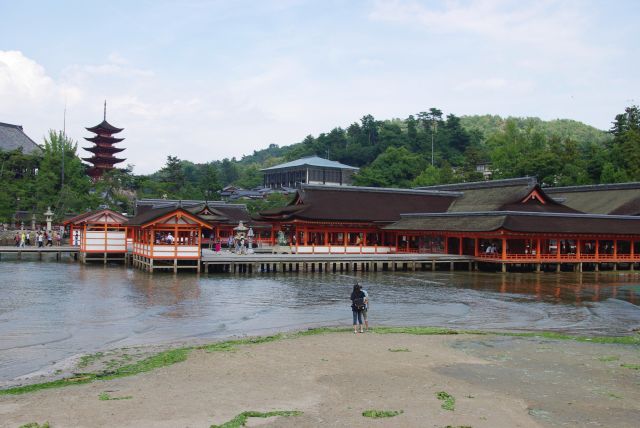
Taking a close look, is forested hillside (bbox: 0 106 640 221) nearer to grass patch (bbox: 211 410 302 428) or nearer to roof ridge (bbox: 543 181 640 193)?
roof ridge (bbox: 543 181 640 193)

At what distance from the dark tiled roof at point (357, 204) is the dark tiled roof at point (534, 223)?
537cm

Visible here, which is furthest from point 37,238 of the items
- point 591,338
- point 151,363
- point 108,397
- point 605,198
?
point 605,198

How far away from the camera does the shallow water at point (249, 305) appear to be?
1933cm

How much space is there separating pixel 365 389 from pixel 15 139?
281 ft

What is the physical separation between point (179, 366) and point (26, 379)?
3.24 m

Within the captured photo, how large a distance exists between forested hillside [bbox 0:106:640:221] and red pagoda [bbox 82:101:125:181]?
4.58m

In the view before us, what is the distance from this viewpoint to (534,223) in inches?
1684

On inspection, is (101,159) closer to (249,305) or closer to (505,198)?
Answer: (505,198)

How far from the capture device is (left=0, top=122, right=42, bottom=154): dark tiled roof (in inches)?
3281

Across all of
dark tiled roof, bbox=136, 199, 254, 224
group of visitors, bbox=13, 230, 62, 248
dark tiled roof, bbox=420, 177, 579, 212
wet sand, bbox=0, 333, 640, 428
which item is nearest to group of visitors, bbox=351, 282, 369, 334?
wet sand, bbox=0, 333, 640, 428

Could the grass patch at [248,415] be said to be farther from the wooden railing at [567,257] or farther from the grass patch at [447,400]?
the wooden railing at [567,257]

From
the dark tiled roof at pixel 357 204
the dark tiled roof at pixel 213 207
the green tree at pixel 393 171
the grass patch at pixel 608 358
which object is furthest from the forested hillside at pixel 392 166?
the grass patch at pixel 608 358

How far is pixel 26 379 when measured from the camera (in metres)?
13.6

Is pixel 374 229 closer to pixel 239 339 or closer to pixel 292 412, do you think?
pixel 239 339
